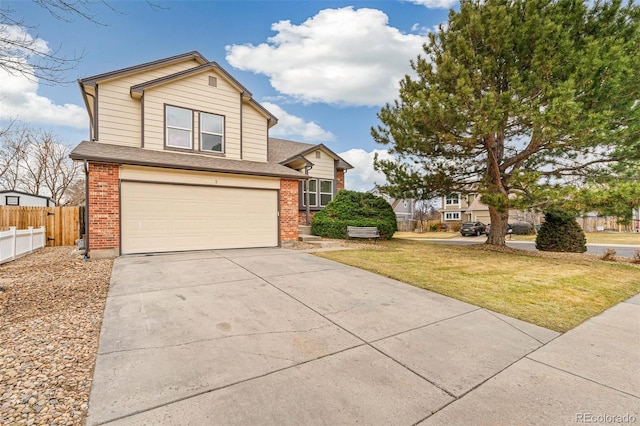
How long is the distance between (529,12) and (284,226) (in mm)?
10749

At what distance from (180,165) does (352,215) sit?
26.1 ft

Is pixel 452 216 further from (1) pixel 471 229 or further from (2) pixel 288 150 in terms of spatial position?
(2) pixel 288 150

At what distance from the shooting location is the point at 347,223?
45.5 ft

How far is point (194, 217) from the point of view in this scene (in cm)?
972

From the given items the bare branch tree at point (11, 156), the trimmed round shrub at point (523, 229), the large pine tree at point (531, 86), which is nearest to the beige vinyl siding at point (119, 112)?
the large pine tree at point (531, 86)

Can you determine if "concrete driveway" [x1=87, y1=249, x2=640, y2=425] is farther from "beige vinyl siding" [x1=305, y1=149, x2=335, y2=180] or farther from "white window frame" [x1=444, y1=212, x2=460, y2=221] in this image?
"white window frame" [x1=444, y1=212, x2=460, y2=221]

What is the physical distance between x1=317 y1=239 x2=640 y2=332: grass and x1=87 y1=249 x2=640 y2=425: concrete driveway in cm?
41

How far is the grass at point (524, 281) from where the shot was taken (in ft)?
15.5

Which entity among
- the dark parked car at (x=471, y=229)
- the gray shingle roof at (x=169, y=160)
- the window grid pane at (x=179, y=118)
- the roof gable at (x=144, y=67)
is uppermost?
the roof gable at (x=144, y=67)

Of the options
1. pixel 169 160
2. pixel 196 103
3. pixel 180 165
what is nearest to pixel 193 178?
pixel 180 165

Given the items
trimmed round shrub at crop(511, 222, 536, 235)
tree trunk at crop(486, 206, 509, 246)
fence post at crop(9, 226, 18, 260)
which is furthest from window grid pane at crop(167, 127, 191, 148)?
trimmed round shrub at crop(511, 222, 536, 235)

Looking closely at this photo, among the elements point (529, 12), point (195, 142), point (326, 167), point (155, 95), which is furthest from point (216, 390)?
point (326, 167)

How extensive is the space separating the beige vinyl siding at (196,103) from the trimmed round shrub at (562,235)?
1353cm

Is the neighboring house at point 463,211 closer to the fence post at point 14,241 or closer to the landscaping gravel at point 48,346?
the fence post at point 14,241
